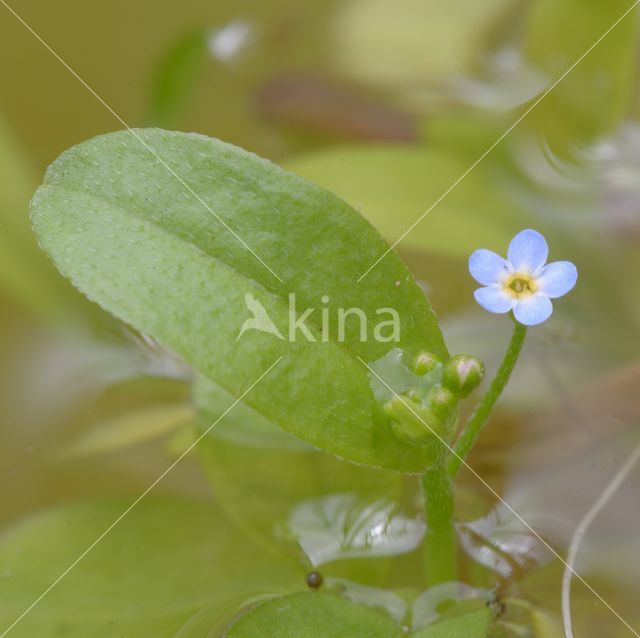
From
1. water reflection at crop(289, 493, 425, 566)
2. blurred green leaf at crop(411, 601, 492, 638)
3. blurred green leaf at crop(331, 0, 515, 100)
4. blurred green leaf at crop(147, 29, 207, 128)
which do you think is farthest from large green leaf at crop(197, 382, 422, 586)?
blurred green leaf at crop(331, 0, 515, 100)

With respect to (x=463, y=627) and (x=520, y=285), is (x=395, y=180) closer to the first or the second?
(x=520, y=285)

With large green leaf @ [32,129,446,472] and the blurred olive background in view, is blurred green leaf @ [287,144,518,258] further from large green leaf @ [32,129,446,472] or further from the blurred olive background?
large green leaf @ [32,129,446,472]

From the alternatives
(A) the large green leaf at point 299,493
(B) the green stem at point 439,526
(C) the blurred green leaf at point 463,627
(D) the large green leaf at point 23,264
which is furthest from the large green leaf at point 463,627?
(D) the large green leaf at point 23,264

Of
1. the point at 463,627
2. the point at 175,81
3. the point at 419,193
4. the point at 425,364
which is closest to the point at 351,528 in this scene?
the point at 463,627

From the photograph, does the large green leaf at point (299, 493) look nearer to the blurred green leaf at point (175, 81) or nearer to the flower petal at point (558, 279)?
Result: the flower petal at point (558, 279)

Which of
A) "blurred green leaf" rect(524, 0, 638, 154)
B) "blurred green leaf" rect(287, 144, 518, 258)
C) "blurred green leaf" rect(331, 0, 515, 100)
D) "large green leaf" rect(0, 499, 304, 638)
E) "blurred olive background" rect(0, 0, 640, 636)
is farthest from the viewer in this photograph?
"blurred green leaf" rect(331, 0, 515, 100)

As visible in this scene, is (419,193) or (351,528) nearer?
(351,528)
